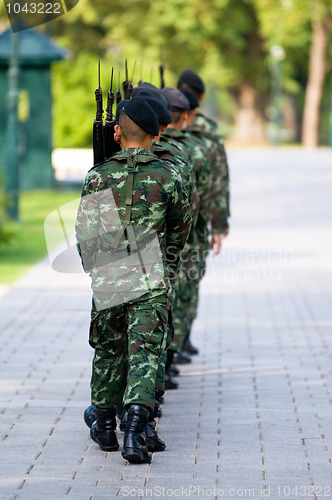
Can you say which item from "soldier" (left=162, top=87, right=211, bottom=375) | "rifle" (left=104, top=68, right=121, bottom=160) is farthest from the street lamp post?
"rifle" (left=104, top=68, right=121, bottom=160)

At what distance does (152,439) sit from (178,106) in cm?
245

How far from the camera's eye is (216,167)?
7523mm

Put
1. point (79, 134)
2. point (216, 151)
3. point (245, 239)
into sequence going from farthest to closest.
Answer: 1. point (79, 134)
2. point (245, 239)
3. point (216, 151)

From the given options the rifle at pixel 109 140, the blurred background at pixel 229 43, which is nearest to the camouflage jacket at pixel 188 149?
the rifle at pixel 109 140

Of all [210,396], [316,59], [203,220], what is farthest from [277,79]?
[210,396]

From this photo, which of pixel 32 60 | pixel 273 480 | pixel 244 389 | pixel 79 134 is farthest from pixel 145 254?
pixel 79 134

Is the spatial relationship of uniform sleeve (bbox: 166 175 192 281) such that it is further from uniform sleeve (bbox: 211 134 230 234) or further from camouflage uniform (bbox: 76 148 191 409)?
uniform sleeve (bbox: 211 134 230 234)

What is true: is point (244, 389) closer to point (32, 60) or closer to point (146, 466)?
point (146, 466)

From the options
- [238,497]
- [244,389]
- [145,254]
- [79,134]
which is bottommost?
[79,134]

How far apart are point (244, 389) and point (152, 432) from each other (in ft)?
5.07

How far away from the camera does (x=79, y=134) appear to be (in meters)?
26.3

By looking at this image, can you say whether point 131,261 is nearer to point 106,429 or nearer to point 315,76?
point 106,429

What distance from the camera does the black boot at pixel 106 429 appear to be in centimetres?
513

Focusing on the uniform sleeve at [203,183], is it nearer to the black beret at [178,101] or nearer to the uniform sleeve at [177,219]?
the black beret at [178,101]
